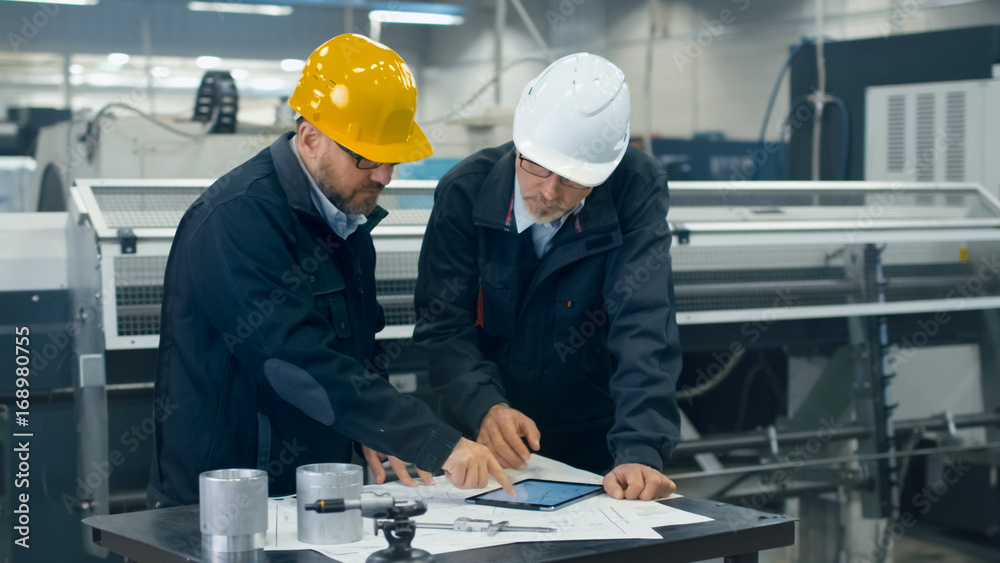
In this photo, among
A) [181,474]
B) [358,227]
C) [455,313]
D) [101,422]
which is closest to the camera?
[181,474]

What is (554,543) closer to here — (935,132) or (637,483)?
(637,483)

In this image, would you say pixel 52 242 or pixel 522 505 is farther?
pixel 52 242

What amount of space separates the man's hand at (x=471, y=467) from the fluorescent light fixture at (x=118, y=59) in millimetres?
8194

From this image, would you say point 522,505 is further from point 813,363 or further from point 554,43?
point 554,43

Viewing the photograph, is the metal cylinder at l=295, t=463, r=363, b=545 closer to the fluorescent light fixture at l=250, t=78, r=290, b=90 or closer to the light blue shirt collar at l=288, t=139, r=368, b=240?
the light blue shirt collar at l=288, t=139, r=368, b=240

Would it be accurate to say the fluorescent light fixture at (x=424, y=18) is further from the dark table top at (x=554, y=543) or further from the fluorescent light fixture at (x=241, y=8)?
the dark table top at (x=554, y=543)

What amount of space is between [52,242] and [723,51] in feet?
26.2

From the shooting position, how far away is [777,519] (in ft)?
4.06

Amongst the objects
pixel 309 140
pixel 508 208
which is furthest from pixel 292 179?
pixel 508 208

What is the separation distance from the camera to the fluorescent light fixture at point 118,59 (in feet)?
27.3

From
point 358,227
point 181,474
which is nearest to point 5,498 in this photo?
point 181,474

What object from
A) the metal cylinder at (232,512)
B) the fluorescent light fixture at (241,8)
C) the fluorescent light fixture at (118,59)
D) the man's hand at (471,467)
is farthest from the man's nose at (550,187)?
the fluorescent light fixture at (241,8)

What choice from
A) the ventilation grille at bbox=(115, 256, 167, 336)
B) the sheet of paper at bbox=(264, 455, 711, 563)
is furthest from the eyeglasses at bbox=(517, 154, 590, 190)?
the ventilation grille at bbox=(115, 256, 167, 336)

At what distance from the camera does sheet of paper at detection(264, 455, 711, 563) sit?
1113 mm
